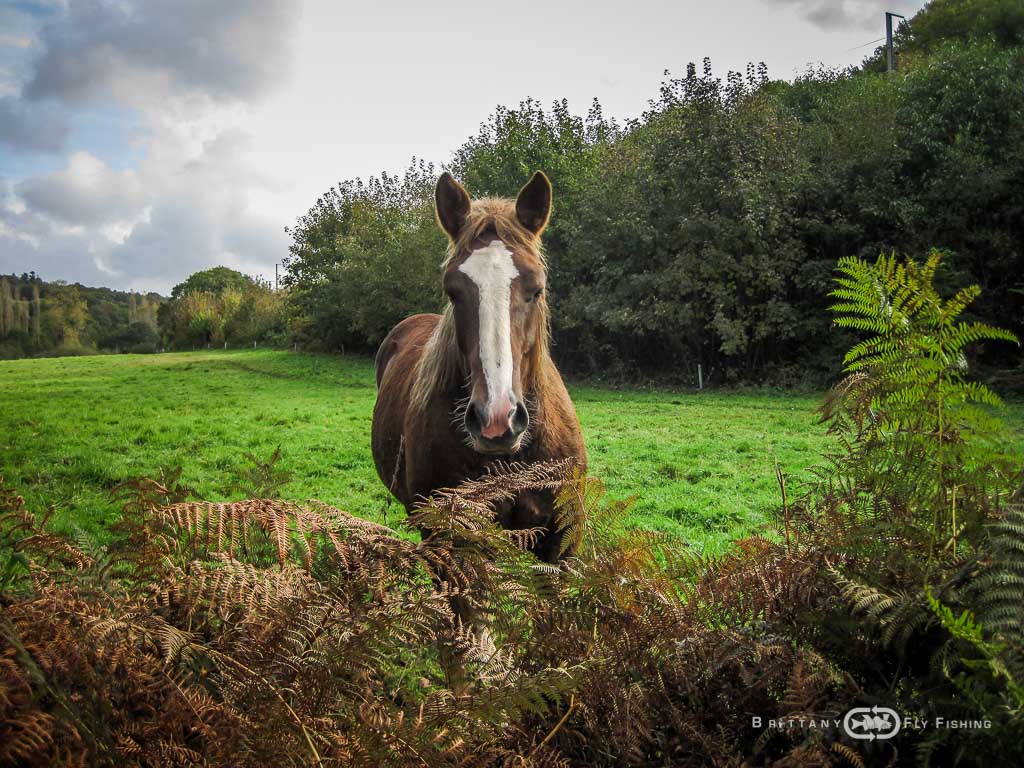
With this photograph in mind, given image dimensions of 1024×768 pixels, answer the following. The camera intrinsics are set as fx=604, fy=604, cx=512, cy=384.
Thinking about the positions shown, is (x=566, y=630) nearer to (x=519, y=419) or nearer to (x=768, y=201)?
(x=519, y=419)

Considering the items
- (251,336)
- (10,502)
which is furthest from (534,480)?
(251,336)

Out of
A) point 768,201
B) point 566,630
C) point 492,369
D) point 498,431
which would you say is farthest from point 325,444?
point 768,201

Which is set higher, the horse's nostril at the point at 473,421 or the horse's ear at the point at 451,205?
the horse's ear at the point at 451,205

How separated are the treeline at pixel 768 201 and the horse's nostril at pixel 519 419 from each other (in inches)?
620

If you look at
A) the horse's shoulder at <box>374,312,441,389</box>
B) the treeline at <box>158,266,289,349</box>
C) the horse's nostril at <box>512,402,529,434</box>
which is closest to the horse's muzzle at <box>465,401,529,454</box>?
the horse's nostril at <box>512,402,529,434</box>

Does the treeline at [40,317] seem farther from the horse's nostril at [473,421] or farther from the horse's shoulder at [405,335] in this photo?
the horse's nostril at [473,421]

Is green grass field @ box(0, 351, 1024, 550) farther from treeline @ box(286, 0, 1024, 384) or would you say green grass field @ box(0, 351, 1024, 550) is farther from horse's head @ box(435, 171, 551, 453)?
treeline @ box(286, 0, 1024, 384)

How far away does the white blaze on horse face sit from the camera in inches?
104

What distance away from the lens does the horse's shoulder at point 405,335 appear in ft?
19.4

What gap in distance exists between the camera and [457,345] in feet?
10.6

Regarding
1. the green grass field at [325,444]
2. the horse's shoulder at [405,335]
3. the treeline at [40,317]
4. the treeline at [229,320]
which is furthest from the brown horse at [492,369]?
the treeline at [229,320]

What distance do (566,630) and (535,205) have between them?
9.77 ft

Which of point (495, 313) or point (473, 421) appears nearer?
point (473, 421)

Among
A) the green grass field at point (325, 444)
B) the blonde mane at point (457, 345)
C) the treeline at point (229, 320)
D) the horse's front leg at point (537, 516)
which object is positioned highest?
the treeline at point (229, 320)
